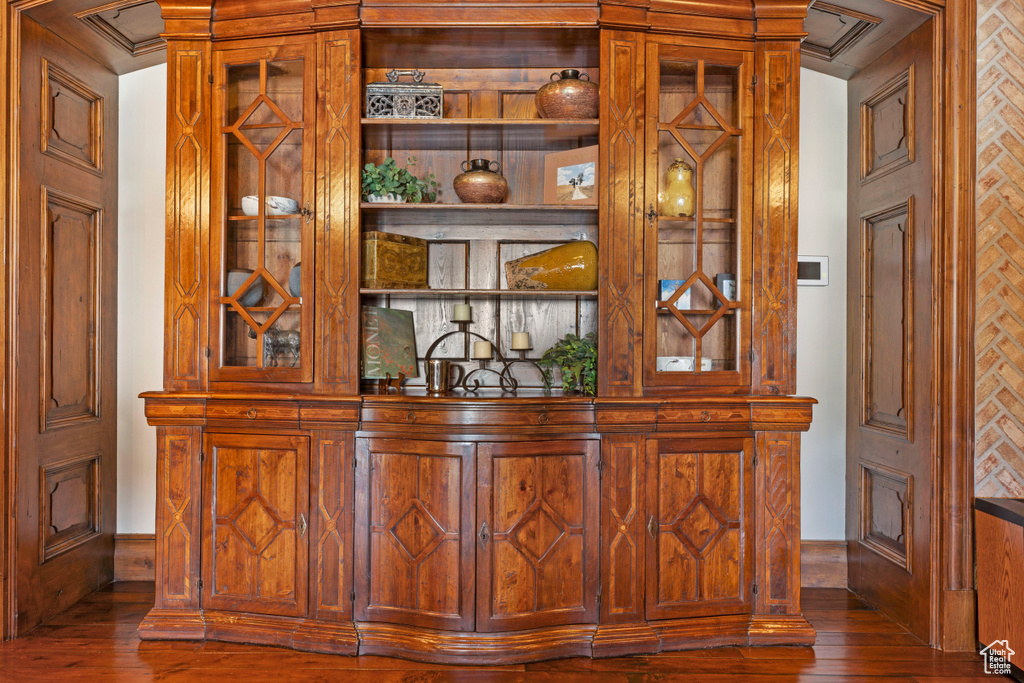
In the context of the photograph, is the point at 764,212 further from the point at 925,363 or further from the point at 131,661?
the point at 131,661

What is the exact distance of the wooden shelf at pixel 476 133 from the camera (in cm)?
309

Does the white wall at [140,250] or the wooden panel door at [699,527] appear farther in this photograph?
the white wall at [140,250]

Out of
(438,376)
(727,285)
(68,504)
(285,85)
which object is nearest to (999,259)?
(727,285)

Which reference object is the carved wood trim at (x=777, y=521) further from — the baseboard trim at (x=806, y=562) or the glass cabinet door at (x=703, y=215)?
the baseboard trim at (x=806, y=562)

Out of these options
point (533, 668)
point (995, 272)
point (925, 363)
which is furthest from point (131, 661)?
point (995, 272)

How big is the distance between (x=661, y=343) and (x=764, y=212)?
0.72 m

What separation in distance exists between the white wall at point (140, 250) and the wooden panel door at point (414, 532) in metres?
1.64

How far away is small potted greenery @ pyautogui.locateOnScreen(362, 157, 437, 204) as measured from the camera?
317 centimetres

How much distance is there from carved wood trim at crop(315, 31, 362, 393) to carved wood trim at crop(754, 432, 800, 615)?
1.82m

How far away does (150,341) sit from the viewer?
→ 3.96 meters

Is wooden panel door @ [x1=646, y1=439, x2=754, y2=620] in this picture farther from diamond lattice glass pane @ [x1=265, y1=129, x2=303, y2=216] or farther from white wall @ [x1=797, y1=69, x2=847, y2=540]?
diamond lattice glass pane @ [x1=265, y1=129, x2=303, y2=216]

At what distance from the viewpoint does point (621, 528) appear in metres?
3.03

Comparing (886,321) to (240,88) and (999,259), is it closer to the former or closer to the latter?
(999,259)

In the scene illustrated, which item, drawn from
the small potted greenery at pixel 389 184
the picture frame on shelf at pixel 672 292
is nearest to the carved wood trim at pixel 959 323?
the picture frame on shelf at pixel 672 292
